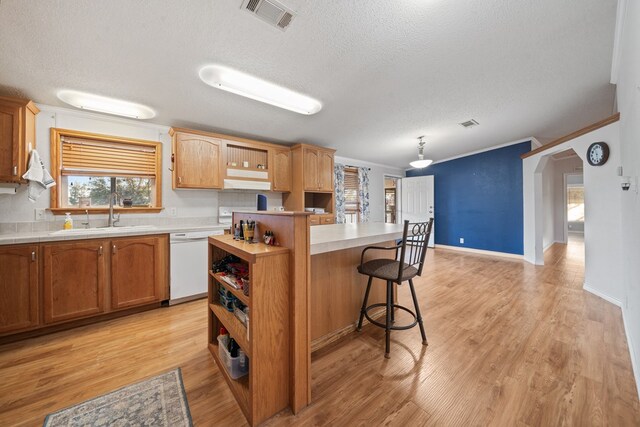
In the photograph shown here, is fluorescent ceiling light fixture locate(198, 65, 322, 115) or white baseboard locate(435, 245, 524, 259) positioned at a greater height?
fluorescent ceiling light fixture locate(198, 65, 322, 115)

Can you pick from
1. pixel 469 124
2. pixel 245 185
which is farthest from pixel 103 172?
pixel 469 124

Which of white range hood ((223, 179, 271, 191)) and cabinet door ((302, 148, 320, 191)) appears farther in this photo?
cabinet door ((302, 148, 320, 191))

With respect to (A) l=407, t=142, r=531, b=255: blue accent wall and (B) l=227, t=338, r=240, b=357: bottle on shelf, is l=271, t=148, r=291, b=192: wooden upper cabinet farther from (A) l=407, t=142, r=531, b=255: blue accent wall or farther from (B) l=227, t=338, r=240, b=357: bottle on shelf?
(A) l=407, t=142, r=531, b=255: blue accent wall

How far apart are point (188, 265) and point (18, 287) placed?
1306 millimetres

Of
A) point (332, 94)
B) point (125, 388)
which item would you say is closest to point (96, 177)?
point (125, 388)

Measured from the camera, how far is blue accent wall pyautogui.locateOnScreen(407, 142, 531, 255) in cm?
480

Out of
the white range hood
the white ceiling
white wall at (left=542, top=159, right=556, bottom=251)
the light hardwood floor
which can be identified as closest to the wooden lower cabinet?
the light hardwood floor

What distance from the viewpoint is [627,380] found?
150 cm

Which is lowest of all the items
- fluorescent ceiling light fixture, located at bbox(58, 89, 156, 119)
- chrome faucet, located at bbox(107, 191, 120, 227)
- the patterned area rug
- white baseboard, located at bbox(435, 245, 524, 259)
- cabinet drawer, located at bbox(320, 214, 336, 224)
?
the patterned area rug

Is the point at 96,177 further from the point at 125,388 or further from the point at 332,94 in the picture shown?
the point at 332,94

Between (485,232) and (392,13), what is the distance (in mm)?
5282

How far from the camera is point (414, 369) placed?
163cm

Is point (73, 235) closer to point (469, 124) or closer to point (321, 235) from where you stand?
point (321, 235)

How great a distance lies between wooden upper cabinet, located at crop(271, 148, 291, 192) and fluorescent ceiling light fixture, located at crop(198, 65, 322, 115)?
1.35 metres
